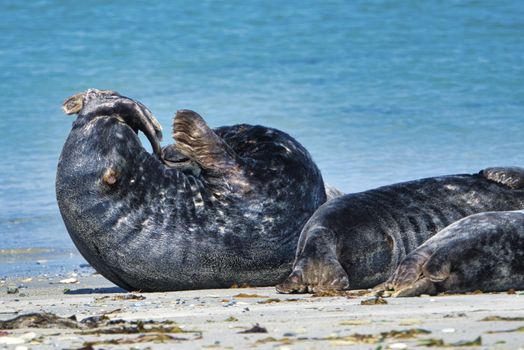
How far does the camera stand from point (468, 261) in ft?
22.3

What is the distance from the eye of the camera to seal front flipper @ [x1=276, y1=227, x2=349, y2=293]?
7.03 metres

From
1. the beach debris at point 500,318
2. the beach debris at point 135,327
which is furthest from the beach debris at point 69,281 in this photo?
the beach debris at point 500,318

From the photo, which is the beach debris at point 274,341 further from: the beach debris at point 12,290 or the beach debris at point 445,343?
the beach debris at point 12,290

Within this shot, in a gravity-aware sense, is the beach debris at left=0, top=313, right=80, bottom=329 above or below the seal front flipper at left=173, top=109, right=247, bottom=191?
below

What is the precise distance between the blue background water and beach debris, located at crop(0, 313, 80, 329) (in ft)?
18.9

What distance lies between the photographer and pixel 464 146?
16.9 meters

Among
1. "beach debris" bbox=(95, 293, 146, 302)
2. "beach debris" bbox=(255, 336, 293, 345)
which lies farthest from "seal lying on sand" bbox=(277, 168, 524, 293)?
"beach debris" bbox=(255, 336, 293, 345)

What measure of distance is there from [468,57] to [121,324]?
1898cm

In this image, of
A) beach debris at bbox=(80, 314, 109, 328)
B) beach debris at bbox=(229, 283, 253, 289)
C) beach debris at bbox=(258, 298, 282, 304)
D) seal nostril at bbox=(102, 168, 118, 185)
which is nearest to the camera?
beach debris at bbox=(80, 314, 109, 328)

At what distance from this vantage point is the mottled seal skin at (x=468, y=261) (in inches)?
263

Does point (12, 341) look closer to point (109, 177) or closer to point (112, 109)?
point (109, 177)

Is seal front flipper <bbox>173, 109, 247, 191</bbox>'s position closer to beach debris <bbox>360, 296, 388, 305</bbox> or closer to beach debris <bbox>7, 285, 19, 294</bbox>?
beach debris <bbox>7, 285, 19, 294</bbox>

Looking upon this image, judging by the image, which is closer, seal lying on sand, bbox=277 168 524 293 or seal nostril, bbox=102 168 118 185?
seal lying on sand, bbox=277 168 524 293

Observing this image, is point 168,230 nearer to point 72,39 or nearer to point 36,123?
point 36,123
